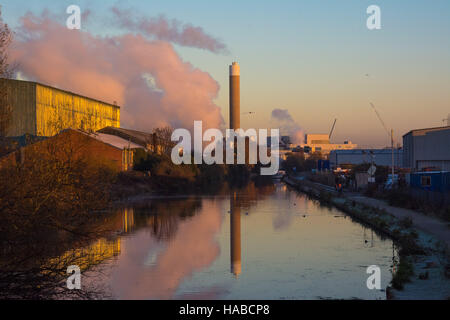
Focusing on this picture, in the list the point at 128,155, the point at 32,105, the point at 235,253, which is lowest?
the point at 235,253

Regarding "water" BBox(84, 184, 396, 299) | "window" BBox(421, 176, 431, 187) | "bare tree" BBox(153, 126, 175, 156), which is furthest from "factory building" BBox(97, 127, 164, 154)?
"window" BBox(421, 176, 431, 187)

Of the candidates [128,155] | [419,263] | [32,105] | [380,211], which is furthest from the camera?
[128,155]

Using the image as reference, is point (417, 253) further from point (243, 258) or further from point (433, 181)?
point (433, 181)

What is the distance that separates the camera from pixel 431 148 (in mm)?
54188

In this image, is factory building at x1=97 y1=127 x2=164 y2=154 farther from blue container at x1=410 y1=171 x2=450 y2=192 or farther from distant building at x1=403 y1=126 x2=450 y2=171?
blue container at x1=410 y1=171 x2=450 y2=192

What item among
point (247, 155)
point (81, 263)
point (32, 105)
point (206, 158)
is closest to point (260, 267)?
point (81, 263)

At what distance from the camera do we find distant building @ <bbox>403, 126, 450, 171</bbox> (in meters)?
51.1

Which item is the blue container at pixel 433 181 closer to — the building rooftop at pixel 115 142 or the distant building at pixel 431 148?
the distant building at pixel 431 148

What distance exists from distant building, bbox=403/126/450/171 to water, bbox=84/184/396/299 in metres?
26.1

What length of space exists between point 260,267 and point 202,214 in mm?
15729

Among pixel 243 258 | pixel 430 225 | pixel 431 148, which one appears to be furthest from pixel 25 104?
pixel 430 225

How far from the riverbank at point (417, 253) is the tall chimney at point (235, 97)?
4340 centimetres

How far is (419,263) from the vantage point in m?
14.4
